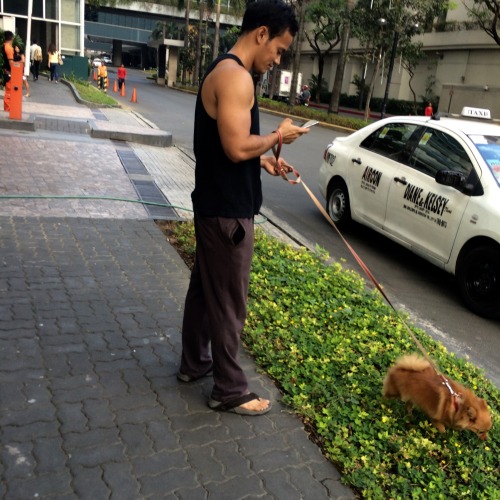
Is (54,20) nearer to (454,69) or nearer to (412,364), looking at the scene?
(454,69)

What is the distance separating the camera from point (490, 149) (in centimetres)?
586

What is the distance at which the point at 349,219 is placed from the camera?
754cm

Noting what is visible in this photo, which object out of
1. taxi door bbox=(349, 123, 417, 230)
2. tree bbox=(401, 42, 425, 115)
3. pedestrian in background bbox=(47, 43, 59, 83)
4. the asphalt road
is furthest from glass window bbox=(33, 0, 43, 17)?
→ taxi door bbox=(349, 123, 417, 230)

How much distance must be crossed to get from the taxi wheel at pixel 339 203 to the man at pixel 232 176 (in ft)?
14.5

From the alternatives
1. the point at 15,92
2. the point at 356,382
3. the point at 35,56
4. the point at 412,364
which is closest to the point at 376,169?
the point at 356,382

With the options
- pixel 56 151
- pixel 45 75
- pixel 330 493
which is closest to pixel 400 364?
pixel 330 493

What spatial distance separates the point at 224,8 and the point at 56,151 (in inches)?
2336

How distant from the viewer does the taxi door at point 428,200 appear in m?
5.70

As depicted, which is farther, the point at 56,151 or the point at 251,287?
the point at 56,151

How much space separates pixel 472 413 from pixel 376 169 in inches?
168

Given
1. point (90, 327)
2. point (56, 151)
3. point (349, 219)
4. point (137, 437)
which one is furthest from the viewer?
point (56, 151)

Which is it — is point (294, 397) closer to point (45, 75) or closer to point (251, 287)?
point (251, 287)

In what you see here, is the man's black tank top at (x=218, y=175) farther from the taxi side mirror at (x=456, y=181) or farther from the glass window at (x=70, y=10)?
the glass window at (x=70, y=10)

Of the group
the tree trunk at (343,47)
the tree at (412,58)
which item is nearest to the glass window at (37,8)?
the tree trunk at (343,47)
